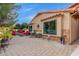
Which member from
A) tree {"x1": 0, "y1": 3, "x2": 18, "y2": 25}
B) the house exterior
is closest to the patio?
the house exterior

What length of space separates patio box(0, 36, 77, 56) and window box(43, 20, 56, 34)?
0.12 meters

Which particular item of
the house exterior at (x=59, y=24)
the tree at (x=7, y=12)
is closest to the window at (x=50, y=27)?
the house exterior at (x=59, y=24)

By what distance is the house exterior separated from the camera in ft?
11.6

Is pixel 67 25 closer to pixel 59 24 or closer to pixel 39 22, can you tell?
pixel 59 24

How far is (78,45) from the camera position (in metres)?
3.55

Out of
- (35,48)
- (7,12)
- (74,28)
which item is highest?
(7,12)

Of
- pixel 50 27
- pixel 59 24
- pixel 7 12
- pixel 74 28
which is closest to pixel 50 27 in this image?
pixel 50 27

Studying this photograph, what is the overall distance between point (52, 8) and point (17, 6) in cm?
43

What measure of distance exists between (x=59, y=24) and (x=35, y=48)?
0.42 m

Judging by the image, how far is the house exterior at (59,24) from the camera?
3.53 metres

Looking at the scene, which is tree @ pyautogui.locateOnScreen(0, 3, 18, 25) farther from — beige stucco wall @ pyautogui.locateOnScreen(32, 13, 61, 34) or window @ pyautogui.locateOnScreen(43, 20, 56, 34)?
window @ pyautogui.locateOnScreen(43, 20, 56, 34)

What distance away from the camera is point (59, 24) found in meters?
3.55

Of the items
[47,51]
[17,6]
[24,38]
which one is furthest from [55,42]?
[17,6]

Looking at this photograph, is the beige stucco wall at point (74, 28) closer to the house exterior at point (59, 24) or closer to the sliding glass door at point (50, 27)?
the house exterior at point (59, 24)
